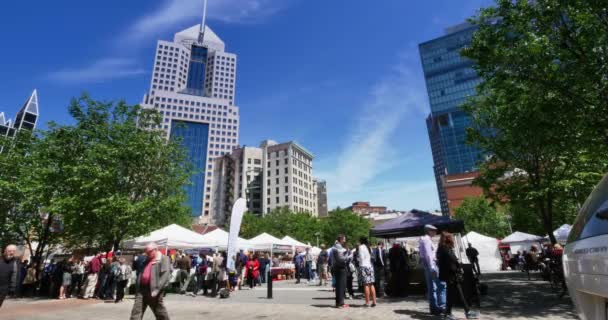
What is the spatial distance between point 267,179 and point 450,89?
266 feet

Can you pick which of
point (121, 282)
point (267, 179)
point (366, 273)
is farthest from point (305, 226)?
point (366, 273)

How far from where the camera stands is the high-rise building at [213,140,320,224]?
100 m

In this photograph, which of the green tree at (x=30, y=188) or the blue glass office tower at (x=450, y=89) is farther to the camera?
the blue glass office tower at (x=450, y=89)

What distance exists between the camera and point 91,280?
13.6 metres

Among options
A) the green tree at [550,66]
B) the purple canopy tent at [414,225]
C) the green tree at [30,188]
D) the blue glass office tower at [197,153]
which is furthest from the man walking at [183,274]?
the blue glass office tower at [197,153]

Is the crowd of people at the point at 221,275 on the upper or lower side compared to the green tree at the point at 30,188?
lower

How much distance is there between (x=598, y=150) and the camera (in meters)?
11.2

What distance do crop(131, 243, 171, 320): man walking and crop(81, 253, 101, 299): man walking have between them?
9933 mm

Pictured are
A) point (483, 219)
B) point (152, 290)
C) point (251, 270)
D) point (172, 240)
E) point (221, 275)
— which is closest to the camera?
point (152, 290)

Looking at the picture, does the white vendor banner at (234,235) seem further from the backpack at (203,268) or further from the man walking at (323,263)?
the man walking at (323,263)

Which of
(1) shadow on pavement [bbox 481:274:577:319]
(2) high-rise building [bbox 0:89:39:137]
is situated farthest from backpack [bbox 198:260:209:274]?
(2) high-rise building [bbox 0:89:39:137]

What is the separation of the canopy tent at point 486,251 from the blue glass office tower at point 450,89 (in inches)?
3920

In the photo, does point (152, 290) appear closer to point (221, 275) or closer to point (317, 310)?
point (317, 310)

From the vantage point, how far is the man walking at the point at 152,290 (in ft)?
18.8
